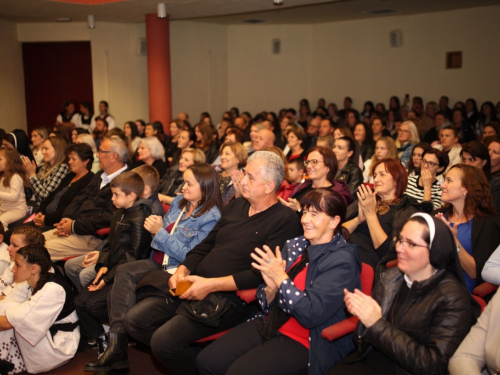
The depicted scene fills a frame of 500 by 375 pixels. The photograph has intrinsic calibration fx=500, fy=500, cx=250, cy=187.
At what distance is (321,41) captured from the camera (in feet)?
41.7

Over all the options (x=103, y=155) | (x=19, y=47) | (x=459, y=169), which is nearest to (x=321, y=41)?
(x=19, y=47)

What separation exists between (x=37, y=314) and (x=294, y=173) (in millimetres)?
2483

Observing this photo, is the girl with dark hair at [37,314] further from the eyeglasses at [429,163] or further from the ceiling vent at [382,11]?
the ceiling vent at [382,11]

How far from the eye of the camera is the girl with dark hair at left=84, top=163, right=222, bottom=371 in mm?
3016

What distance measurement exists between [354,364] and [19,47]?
452 inches

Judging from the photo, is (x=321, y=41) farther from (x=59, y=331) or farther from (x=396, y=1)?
(x=59, y=331)

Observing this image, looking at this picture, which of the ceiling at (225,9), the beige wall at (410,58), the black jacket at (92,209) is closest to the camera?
the black jacket at (92,209)

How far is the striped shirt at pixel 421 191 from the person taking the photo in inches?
151

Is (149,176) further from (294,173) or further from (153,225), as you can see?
(294,173)

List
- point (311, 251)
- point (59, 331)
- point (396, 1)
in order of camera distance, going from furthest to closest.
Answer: point (396, 1), point (59, 331), point (311, 251)

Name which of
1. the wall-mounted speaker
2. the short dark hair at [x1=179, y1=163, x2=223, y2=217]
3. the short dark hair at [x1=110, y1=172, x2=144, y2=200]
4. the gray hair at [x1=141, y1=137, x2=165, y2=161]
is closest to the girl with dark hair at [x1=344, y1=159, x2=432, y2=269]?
the short dark hair at [x1=179, y1=163, x2=223, y2=217]

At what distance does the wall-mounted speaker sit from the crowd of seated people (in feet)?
25.3

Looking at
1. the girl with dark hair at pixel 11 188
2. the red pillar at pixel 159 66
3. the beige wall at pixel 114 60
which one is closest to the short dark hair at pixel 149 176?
the girl with dark hair at pixel 11 188

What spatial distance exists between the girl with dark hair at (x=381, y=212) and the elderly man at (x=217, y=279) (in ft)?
1.52
